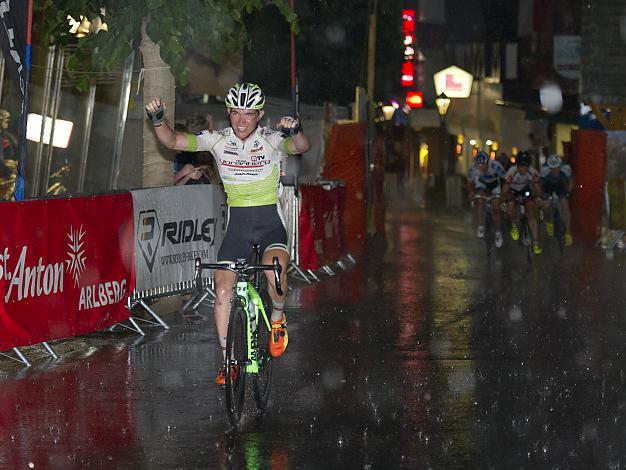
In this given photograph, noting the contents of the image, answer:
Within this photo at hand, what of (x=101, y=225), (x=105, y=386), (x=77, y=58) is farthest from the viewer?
(x=77, y=58)

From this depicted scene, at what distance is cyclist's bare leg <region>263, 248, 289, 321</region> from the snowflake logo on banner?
289 centimetres

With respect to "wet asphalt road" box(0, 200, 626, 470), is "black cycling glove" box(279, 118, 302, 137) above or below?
above

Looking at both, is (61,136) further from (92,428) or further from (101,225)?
(92,428)

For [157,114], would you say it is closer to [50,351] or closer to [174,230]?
[50,351]

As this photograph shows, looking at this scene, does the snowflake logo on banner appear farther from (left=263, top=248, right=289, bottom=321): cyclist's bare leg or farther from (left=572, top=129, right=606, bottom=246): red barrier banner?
(left=572, top=129, right=606, bottom=246): red barrier banner

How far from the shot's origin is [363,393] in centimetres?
955

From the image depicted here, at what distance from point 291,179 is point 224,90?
865cm

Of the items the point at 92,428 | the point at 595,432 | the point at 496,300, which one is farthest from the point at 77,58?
the point at 595,432

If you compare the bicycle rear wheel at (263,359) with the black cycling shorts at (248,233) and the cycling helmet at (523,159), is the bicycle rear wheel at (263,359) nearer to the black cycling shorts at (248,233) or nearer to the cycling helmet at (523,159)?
the black cycling shorts at (248,233)

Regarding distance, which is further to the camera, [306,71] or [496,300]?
[306,71]

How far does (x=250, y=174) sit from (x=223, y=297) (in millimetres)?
890

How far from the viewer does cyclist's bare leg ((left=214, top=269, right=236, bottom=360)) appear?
875 cm

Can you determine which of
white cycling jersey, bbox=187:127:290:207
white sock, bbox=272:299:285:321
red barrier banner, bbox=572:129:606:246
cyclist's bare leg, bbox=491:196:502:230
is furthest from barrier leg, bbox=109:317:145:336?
red barrier banner, bbox=572:129:606:246

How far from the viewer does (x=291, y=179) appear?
68.1ft
